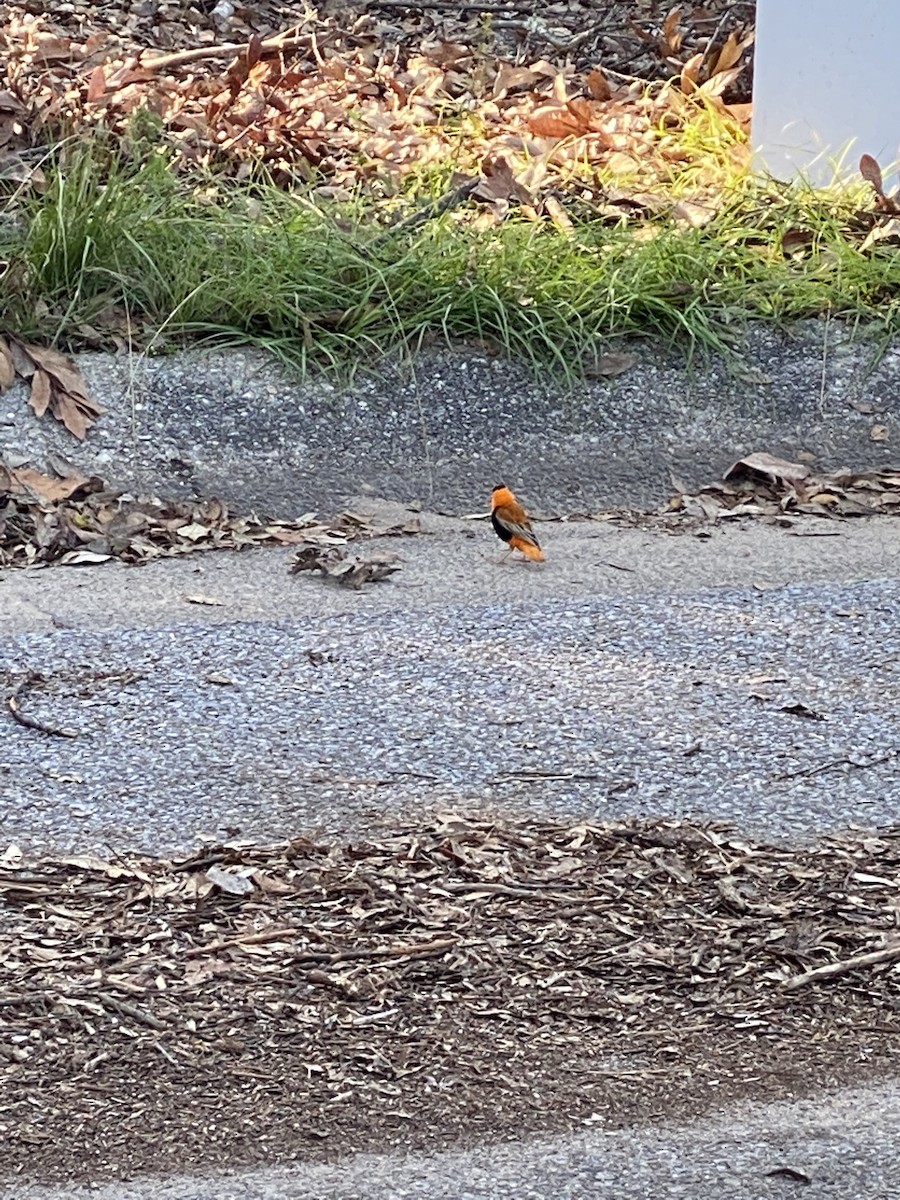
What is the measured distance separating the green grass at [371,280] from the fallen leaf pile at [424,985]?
128 inches

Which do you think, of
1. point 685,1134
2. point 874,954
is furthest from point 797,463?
point 685,1134

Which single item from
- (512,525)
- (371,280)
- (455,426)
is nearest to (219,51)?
(371,280)

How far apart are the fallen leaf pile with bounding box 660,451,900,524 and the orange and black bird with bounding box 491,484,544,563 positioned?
3.00 feet

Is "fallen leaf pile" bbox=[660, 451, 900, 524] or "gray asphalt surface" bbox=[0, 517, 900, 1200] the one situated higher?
"gray asphalt surface" bbox=[0, 517, 900, 1200]

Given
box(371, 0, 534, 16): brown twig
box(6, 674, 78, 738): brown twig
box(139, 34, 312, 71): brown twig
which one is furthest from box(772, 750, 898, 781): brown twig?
box(371, 0, 534, 16): brown twig

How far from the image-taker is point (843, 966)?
3.29 m

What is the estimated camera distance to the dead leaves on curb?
6.16 m

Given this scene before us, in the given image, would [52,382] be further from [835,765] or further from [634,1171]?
[634,1171]

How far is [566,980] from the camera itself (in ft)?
10.6

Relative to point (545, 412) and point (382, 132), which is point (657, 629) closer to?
point (545, 412)

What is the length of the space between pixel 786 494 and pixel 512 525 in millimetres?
1324

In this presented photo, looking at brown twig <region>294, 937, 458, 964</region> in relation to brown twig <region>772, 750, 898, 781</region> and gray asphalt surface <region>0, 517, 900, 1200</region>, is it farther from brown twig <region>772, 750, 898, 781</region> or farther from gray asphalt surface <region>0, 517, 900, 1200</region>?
brown twig <region>772, 750, 898, 781</region>

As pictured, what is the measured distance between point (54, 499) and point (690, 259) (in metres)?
2.74

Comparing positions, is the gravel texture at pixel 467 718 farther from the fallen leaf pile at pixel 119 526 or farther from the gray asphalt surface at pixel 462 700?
the fallen leaf pile at pixel 119 526
